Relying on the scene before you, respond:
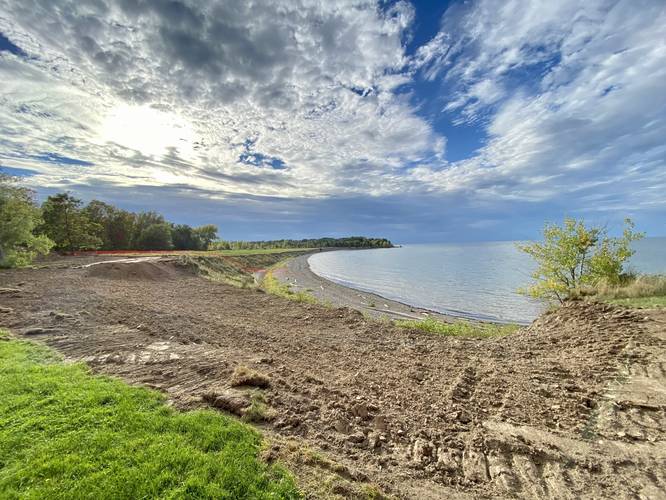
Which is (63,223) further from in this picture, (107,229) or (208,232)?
(208,232)

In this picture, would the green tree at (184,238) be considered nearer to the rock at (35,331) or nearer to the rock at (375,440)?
the rock at (35,331)

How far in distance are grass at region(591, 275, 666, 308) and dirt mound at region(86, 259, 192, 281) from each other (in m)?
26.5

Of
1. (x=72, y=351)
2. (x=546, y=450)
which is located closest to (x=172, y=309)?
(x=72, y=351)

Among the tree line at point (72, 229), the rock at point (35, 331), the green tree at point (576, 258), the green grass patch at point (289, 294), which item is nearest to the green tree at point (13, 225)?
the tree line at point (72, 229)

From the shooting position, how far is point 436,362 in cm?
834

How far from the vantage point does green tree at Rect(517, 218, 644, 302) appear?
50.0ft

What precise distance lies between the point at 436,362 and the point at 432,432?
3579 mm

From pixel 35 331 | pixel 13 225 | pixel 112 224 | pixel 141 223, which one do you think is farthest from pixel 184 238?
pixel 35 331

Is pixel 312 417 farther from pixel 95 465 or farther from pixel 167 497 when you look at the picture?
pixel 95 465

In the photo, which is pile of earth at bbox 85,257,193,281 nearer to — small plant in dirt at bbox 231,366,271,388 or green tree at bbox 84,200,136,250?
small plant in dirt at bbox 231,366,271,388

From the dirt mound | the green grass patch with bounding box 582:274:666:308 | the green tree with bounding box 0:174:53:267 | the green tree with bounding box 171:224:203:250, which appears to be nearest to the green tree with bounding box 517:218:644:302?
the green grass patch with bounding box 582:274:666:308

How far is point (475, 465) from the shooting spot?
4305 mm

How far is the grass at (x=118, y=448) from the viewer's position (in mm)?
3205

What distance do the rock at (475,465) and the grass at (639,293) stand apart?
9.81 meters
